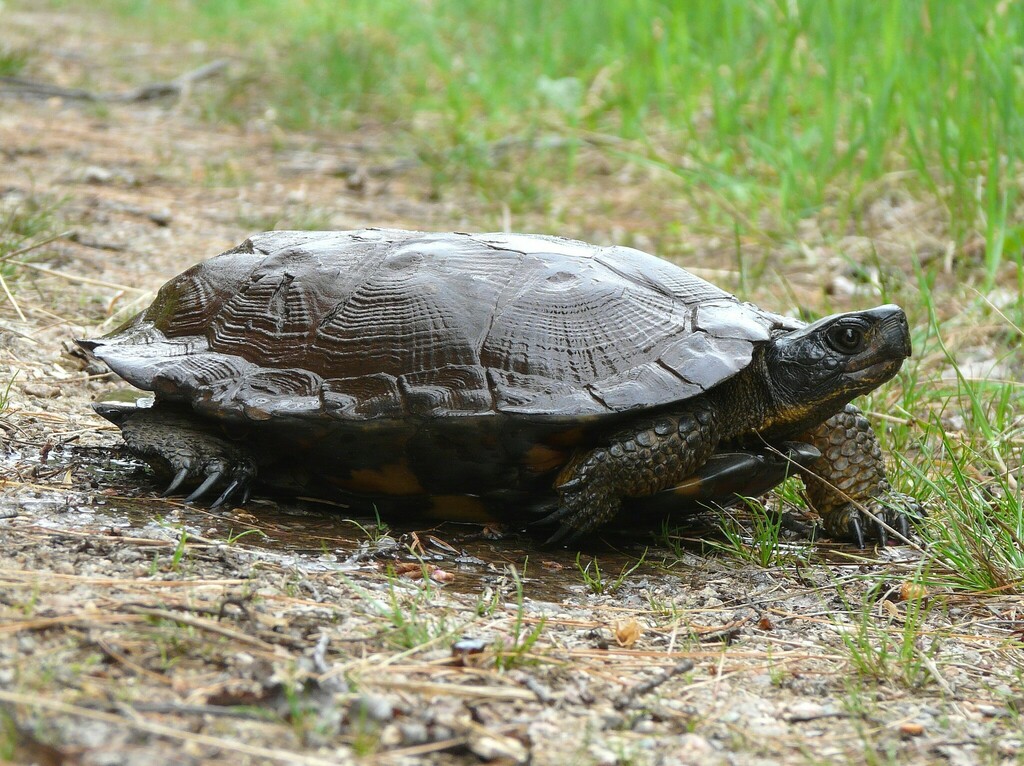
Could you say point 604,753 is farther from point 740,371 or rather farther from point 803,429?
point 803,429

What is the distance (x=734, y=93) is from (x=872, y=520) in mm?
3882

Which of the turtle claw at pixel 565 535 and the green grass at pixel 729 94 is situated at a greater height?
the green grass at pixel 729 94

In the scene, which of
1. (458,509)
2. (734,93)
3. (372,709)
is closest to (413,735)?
(372,709)

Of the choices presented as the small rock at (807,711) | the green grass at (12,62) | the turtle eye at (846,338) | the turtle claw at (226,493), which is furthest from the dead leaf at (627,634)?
the green grass at (12,62)

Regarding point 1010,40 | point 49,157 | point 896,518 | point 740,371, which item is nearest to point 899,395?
point 896,518

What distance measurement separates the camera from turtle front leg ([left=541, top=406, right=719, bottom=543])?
105 inches

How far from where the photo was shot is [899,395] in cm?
374

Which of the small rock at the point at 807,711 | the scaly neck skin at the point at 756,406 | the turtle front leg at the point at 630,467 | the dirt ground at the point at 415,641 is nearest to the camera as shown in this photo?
the dirt ground at the point at 415,641

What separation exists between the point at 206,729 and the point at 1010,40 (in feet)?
15.7

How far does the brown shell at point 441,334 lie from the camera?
269cm

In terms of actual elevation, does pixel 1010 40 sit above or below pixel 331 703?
above

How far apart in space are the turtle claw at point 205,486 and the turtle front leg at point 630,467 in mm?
875

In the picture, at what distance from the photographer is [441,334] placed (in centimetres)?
277

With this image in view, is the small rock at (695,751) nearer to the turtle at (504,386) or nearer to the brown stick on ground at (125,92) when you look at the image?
the turtle at (504,386)
